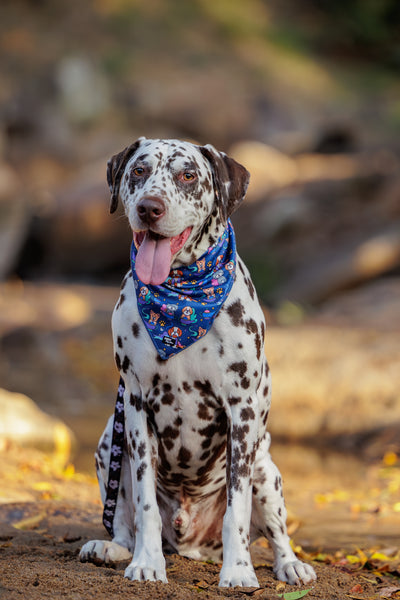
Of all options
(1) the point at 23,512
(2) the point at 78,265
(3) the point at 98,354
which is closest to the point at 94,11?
(2) the point at 78,265

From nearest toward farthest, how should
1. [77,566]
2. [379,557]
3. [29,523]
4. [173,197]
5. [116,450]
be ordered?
[173,197]
[77,566]
[116,450]
[379,557]
[29,523]

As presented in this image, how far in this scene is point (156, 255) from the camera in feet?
12.6

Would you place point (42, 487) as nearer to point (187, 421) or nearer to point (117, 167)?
point (187, 421)

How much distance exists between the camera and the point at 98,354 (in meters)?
13.2

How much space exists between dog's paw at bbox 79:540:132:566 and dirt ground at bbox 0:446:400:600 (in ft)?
0.20

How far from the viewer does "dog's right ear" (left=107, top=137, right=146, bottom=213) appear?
164 inches

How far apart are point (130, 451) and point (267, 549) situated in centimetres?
164

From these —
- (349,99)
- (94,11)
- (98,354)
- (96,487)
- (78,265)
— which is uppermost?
(94,11)

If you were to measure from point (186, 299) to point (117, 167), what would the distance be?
802mm

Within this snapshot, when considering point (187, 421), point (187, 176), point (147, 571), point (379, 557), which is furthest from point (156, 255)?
point (379, 557)

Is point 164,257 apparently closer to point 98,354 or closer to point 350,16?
point 98,354

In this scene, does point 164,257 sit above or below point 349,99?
below

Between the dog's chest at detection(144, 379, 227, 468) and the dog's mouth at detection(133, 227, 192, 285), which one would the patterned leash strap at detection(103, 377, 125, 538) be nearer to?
the dog's chest at detection(144, 379, 227, 468)

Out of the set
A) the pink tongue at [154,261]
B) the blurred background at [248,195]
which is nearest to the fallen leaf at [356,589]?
the pink tongue at [154,261]
